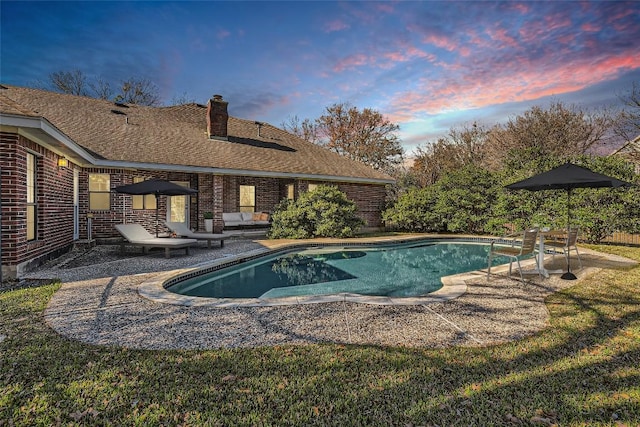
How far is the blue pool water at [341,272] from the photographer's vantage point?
22.8ft

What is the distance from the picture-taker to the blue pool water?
6949 mm

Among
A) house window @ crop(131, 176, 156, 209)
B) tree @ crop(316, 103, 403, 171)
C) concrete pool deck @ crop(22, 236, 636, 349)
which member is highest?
tree @ crop(316, 103, 403, 171)

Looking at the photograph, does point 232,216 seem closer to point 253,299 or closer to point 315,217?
point 315,217

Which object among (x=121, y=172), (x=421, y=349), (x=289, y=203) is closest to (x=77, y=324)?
(x=421, y=349)

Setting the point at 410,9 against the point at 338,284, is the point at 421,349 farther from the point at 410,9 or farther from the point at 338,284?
the point at 410,9

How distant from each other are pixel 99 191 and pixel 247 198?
20.6 ft

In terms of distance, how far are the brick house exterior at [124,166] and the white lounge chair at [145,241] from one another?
163 centimetres

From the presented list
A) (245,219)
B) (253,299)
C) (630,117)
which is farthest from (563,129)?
(253,299)

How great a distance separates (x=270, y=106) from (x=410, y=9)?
1591cm

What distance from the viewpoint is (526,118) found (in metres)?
24.3

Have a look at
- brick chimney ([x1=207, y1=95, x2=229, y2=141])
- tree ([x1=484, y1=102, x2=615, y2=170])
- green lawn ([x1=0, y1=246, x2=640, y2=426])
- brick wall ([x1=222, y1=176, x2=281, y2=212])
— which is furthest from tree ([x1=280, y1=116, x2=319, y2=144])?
green lawn ([x1=0, y1=246, x2=640, y2=426])

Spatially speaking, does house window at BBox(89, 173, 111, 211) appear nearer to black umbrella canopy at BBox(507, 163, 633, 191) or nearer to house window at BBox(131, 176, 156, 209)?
house window at BBox(131, 176, 156, 209)

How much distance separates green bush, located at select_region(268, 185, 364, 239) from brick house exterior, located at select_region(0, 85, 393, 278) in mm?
2195

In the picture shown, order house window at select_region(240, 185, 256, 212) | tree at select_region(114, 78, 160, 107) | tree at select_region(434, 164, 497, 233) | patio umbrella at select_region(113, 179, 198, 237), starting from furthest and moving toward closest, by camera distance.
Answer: tree at select_region(114, 78, 160, 107), house window at select_region(240, 185, 256, 212), tree at select_region(434, 164, 497, 233), patio umbrella at select_region(113, 179, 198, 237)
